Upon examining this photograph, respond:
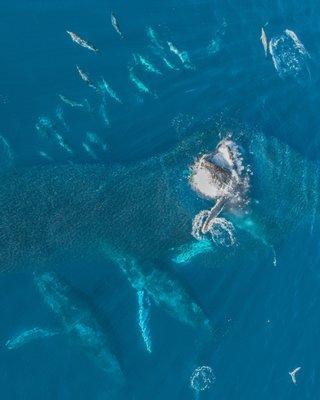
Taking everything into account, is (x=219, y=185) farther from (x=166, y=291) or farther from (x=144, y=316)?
(x=144, y=316)

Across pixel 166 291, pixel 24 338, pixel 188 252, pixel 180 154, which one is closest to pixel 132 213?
pixel 188 252

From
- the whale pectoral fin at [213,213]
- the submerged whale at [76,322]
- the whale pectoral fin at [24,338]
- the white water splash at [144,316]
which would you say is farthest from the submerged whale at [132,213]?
the whale pectoral fin at [24,338]

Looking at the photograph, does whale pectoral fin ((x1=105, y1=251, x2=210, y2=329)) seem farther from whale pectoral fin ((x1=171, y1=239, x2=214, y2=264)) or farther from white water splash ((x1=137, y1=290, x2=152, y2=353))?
whale pectoral fin ((x1=171, y1=239, x2=214, y2=264))

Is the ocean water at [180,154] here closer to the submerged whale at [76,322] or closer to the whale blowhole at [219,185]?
the submerged whale at [76,322]

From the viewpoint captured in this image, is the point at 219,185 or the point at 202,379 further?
the point at 219,185

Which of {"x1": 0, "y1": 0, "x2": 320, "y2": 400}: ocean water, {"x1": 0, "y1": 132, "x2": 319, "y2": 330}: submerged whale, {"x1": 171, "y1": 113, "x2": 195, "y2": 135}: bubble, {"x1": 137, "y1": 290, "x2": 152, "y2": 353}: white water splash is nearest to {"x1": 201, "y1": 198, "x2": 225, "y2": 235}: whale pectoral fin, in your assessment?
{"x1": 0, "y1": 132, "x2": 319, "y2": 330}: submerged whale

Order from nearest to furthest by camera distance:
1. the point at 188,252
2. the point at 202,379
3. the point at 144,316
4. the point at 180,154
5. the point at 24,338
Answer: the point at 24,338 < the point at 144,316 < the point at 202,379 < the point at 188,252 < the point at 180,154
